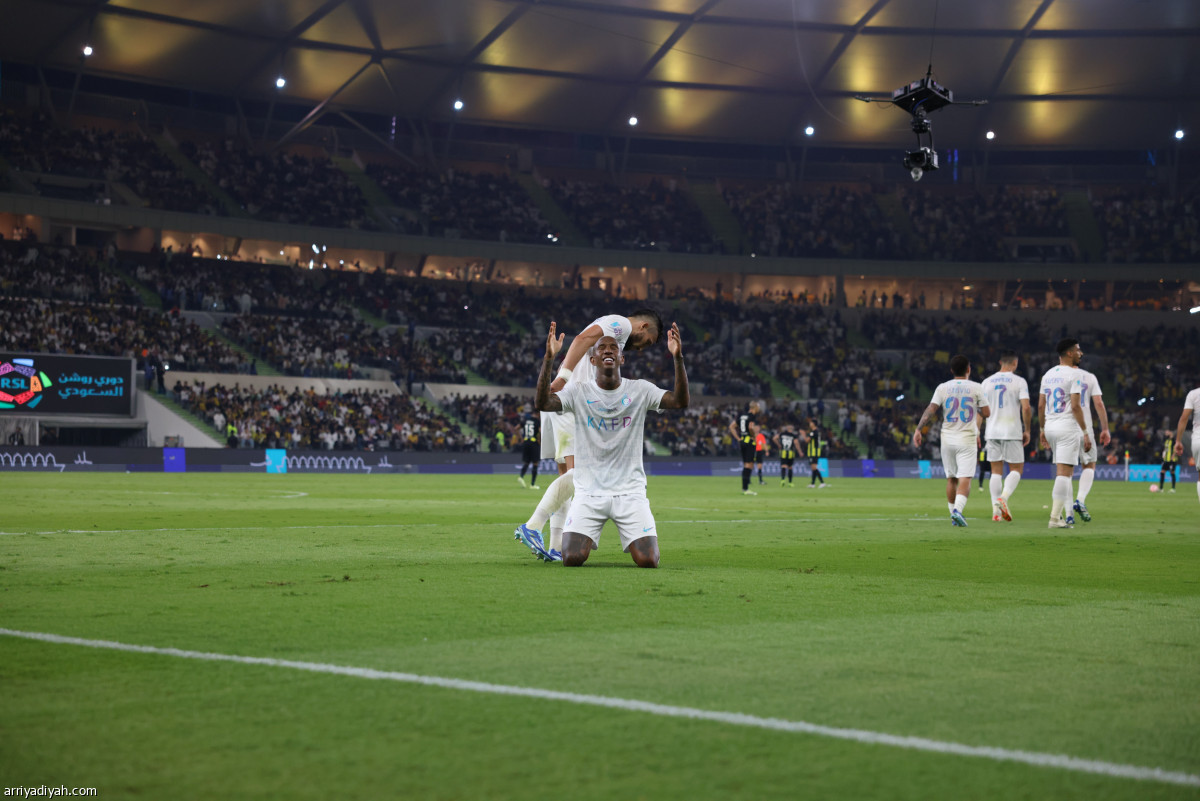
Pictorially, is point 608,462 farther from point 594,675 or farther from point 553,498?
point 594,675

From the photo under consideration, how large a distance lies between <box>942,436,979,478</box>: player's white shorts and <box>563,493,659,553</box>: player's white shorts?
842cm

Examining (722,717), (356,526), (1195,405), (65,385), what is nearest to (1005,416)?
(1195,405)

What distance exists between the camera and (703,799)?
352 cm

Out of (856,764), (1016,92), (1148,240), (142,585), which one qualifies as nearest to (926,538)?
(142,585)

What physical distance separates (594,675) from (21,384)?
4100cm

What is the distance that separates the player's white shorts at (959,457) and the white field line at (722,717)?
13.4 meters

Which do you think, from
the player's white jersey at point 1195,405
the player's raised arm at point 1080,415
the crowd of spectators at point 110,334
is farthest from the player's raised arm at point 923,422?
the crowd of spectators at point 110,334

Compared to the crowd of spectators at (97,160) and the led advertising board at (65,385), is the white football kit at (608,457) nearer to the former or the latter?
the led advertising board at (65,385)

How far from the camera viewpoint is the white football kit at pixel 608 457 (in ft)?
33.6

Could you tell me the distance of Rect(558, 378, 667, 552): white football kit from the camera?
33.6ft

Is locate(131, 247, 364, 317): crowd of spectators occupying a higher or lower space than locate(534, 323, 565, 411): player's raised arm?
higher

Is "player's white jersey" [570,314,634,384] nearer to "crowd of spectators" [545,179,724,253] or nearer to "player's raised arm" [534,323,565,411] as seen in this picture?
"player's raised arm" [534,323,565,411]

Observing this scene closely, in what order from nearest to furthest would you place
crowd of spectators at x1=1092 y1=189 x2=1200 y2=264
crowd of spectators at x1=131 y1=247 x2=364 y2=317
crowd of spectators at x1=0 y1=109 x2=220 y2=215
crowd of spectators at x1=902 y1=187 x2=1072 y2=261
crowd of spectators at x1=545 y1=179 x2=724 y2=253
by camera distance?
crowd of spectators at x1=131 y1=247 x2=364 y2=317 → crowd of spectators at x1=0 y1=109 x2=220 y2=215 → crowd of spectators at x1=1092 y1=189 x2=1200 y2=264 → crowd of spectators at x1=545 y1=179 x2=724 y2=253 → crowd of spectators at x1=902 y1=187 x2=1072 y2=261

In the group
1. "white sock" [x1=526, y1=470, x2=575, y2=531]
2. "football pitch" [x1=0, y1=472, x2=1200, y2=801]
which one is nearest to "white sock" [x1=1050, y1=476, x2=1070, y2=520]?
"football pitch" [x1=0, y1=472, x2=1200, y2=801]
